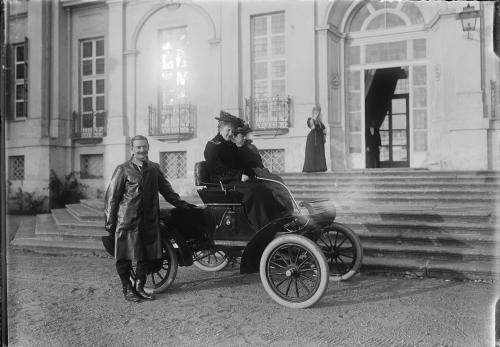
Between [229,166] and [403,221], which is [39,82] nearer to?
[229,166]

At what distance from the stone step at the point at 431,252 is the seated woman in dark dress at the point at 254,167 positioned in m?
1.63

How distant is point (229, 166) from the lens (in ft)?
12.8

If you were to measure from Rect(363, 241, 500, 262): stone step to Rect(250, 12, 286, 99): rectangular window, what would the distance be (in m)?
2.31

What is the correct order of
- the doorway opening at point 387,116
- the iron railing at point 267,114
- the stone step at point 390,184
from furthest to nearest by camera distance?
the doorway opening at point 387,116 < the iron railing at point 267,114 < the stone step at point 390,184

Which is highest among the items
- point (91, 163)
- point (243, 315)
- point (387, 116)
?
point (387, 116)

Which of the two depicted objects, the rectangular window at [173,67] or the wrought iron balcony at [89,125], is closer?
the wrought iron balcony at [89,125]

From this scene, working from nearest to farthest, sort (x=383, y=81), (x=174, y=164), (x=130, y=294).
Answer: (x=130, y=294) → (x=174, y=164) → (x=383, y=81)

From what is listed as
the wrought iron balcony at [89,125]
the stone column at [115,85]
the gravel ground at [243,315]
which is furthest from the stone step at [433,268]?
the wrought iron balcony at [89,125]

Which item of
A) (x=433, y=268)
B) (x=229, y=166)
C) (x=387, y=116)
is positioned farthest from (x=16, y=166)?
(x=387, y=116)

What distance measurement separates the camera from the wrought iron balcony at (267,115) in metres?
5.84

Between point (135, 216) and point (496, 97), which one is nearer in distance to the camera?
point (496, 97)

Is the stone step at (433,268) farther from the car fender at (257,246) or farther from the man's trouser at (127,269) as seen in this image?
the man's trouser at (127,269)

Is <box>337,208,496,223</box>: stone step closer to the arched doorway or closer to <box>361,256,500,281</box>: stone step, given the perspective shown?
<box>361,256,500,281</box>: stone step

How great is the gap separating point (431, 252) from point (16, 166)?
4023 millimetres
